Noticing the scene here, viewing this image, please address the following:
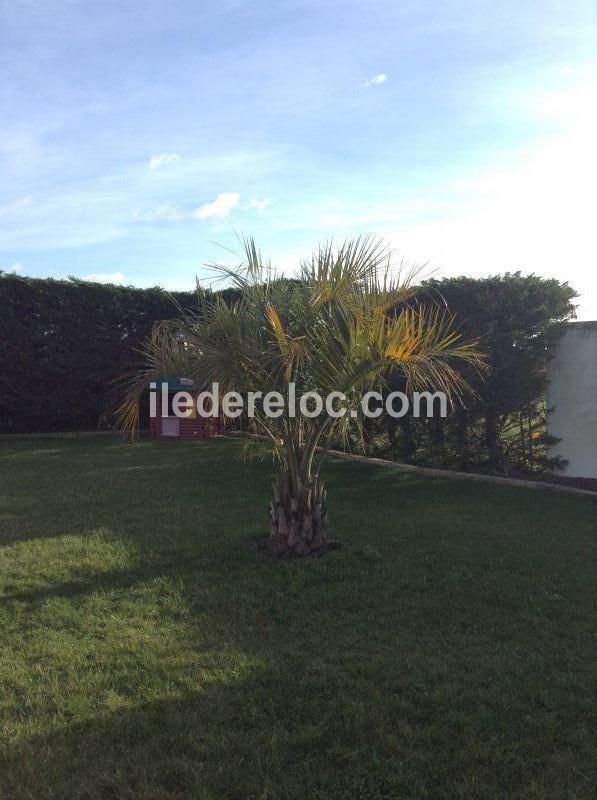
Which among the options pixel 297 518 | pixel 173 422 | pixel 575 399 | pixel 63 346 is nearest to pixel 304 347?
pixel 297 518

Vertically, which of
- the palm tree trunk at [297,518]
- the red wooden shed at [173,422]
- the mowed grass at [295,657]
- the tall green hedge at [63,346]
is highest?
the tall green hedge at [63,346]

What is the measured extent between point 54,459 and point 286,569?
21.8 feet

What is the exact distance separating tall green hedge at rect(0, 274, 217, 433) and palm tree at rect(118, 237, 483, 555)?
7.93 metres

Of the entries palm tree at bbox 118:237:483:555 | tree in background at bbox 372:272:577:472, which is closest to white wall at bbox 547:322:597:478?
tree in background at bbox 372:272:577:472

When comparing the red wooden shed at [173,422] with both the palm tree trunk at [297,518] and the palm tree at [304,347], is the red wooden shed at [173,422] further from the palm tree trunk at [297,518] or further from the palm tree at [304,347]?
the palm tree trunk at [297,518]

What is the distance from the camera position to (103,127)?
8.70 m

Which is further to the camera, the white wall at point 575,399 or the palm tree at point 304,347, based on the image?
the white wall at point 575,399

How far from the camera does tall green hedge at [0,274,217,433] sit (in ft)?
42.8

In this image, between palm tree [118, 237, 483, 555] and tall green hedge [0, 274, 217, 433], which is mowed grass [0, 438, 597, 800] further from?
tall green hedge [0, 274, 217, 433]

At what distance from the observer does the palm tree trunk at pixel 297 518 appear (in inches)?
218

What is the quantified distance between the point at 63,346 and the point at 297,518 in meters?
9.62

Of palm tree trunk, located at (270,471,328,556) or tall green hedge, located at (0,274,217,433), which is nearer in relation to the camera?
palm tree trunk, located at (270,471,328,556)

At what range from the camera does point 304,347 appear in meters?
4.97

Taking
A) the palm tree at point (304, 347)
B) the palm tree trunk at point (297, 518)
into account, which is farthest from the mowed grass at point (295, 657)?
the palm tree at point (304, 347)
